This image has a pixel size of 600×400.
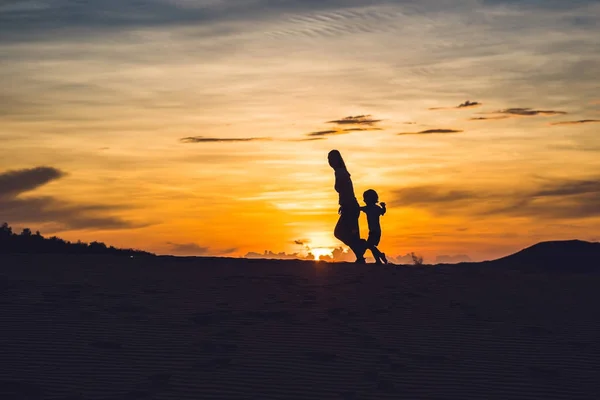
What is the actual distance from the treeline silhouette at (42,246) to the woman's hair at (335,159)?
971 cm

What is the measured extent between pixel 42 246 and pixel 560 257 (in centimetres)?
1972

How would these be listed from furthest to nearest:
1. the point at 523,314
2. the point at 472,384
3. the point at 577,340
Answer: the point at 523,314 → the point at 577,340 → the point at 472,384

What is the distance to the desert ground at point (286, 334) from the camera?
33.6 feet

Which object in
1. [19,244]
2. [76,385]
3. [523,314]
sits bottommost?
[76,385]

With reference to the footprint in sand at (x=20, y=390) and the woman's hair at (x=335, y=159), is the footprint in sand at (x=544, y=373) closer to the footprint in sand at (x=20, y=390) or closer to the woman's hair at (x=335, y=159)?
the footprint in sand at (x=20, y=390)

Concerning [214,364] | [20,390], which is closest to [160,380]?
[214,364]

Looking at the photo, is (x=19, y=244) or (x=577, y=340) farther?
(x=19, y=244)

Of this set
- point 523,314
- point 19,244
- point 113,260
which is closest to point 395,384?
point 523,314

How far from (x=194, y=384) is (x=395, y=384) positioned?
85.5 inches

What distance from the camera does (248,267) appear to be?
19.2m

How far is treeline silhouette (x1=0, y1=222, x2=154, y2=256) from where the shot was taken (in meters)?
26.8

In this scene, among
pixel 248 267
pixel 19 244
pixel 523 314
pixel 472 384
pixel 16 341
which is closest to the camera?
pixel 472 384

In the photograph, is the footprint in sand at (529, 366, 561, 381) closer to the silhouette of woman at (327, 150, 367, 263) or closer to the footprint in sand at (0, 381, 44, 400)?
the footprint in sand at (0, 381, 44, 400)

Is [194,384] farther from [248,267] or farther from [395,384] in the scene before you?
[248,267]
